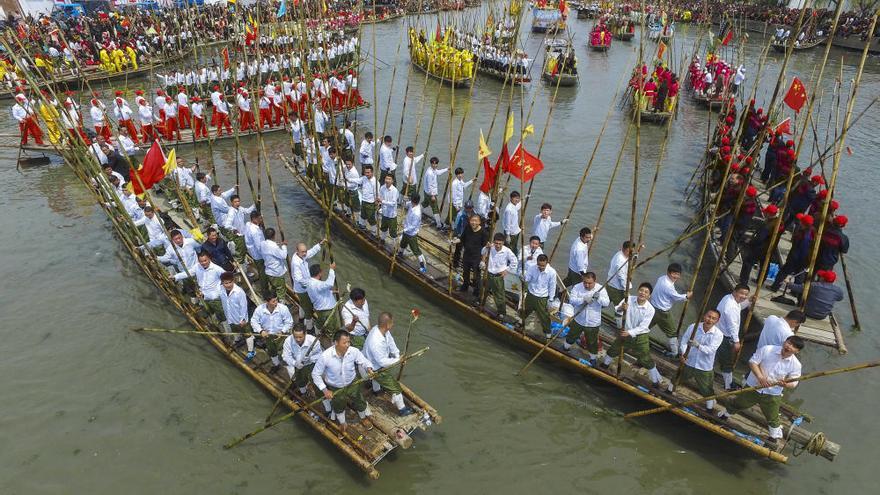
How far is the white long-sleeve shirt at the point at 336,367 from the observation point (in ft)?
21.4

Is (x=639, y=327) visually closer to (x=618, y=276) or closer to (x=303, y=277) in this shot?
(x=618, y=276)

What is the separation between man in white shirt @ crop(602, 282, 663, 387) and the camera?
7332mm

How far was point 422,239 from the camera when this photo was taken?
11875 millimetres

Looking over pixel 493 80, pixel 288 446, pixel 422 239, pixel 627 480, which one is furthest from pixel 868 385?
pixel 493 80

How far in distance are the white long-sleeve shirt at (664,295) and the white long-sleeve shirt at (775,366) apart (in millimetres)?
1469

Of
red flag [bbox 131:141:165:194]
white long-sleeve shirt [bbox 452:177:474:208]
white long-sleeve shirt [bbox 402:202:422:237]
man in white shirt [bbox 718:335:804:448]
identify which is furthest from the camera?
white long-sleeve shirt [bbox 452:177:474:208]

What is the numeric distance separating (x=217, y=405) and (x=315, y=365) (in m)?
2.87

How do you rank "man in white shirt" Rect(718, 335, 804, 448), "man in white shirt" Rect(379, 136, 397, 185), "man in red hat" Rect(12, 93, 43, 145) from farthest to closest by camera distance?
"man in red hat" Rect(12, 93, 43, 145) → "man in white shirt" Rect(379, 136, 397, 185) → "man in white shirt" Rect(718, 335, 804, 448)

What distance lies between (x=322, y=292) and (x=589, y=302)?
14.2ft

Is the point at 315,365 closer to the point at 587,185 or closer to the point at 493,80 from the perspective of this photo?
the point at 587,185

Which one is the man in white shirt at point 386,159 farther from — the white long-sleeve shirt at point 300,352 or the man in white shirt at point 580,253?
the white long-sleeve shirt at point 300,352

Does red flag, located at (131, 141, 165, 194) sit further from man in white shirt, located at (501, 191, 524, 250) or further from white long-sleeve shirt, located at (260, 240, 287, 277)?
man in white shirt, located at (501, 191, 524, 250)

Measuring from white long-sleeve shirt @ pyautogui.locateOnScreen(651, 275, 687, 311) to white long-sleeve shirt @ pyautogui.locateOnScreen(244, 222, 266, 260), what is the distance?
283 inches

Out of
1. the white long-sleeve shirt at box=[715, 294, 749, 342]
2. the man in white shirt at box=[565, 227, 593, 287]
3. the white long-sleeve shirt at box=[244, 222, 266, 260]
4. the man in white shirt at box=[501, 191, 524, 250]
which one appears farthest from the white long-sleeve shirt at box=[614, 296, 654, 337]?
the white long-sleeve shirt at box=[244, 222, 266, 260]
